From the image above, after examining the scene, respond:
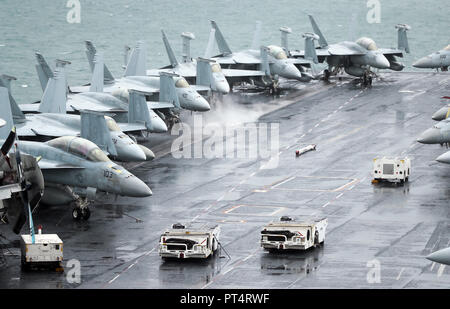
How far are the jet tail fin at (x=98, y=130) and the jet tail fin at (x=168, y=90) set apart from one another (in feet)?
56.3

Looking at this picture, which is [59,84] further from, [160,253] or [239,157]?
[160,253]

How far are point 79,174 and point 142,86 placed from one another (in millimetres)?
29543

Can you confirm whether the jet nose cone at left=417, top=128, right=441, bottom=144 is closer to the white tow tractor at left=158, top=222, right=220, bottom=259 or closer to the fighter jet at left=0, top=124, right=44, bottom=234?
the white tow tractor at left=158, top=222, right=220, bottom=259

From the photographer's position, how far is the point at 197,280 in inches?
1763

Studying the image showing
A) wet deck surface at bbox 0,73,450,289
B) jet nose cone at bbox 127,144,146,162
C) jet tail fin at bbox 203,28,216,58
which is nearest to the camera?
wet deck surface at bbox 0,73,450,289

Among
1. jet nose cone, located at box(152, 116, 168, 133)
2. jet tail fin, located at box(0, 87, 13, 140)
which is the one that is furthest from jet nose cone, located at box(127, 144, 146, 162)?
jet nose cone, located at box(152, 116, 168, 133)

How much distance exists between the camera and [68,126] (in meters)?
67.2

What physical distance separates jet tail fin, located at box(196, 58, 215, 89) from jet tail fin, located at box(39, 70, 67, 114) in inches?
650

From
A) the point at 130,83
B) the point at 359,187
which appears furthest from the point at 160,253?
the point at 130,83

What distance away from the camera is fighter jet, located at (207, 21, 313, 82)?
94312 millimetres

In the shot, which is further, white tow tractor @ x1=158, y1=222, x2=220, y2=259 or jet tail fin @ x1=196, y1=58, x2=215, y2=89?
jet tail fin @ x1=196, y1=58, x2=215, y2=89

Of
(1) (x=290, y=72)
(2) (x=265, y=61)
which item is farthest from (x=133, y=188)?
(1) (x=290, y=72)

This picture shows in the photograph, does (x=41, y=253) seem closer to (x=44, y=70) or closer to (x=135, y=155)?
(x=135, y=155)

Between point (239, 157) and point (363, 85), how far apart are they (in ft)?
97.4
